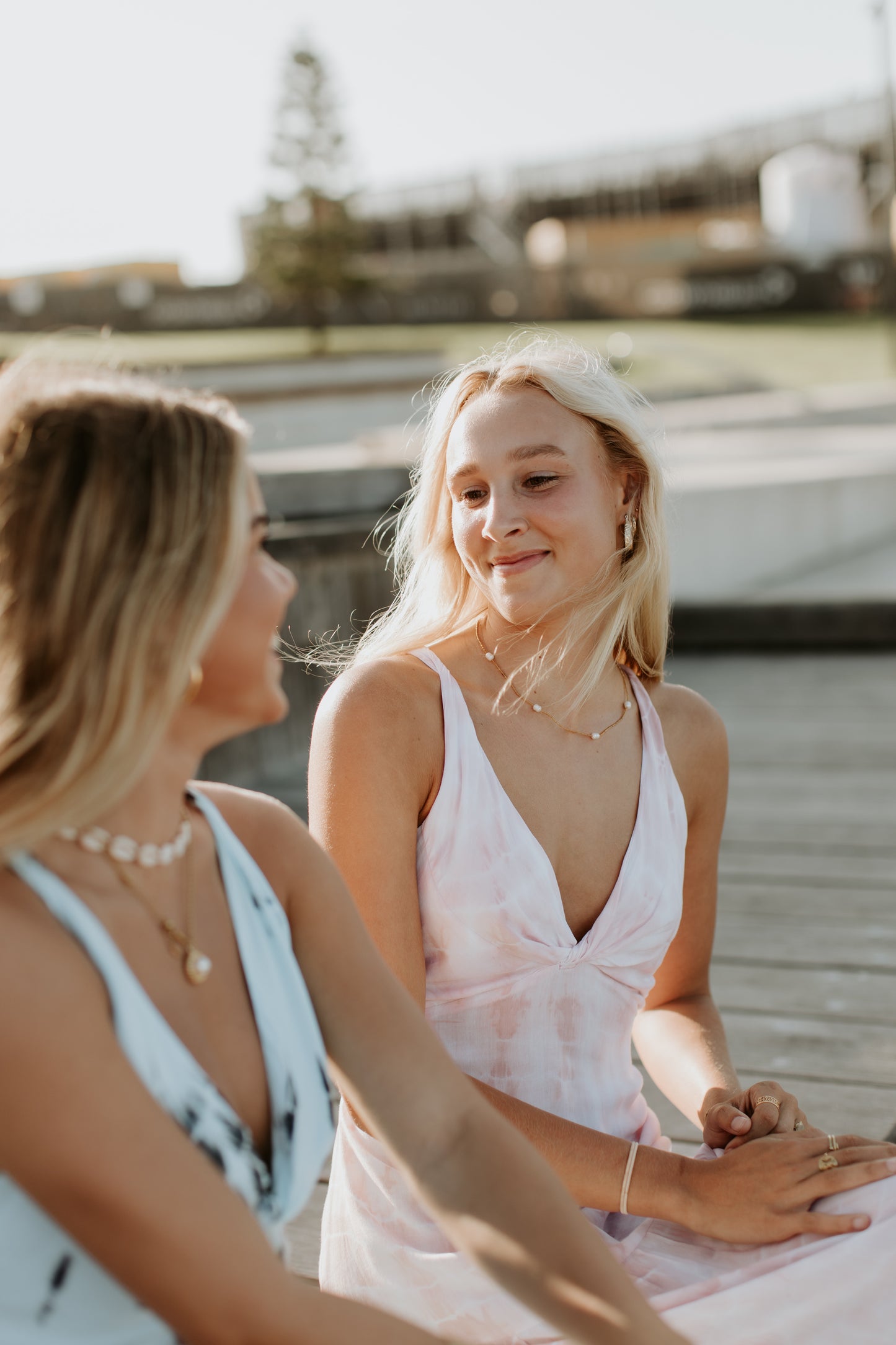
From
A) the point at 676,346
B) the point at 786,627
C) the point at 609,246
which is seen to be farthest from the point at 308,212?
the point at 786,627

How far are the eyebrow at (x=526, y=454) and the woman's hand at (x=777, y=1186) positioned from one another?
33.5 inches

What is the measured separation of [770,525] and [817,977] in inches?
191

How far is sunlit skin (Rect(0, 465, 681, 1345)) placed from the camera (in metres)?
0.86

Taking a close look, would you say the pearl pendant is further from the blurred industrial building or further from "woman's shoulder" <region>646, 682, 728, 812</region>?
the blurred industrial building

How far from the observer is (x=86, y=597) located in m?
0.89

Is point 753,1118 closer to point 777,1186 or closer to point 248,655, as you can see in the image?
point 777,1186

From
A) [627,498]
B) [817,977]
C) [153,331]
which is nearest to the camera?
[627,498]

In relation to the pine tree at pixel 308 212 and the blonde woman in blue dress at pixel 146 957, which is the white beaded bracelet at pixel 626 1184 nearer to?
the blonde woman in blue dress at pixel 146 957

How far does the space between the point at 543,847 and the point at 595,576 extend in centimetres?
38

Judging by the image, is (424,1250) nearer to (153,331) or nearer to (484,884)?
(484,884)

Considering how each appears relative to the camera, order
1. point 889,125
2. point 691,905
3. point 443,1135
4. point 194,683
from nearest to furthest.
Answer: point 194,683 < point 443,1135 < point 691,905 < point 889,125

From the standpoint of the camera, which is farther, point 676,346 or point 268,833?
point 676,346

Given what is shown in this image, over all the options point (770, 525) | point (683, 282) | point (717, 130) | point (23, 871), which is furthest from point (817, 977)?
point (717, 130)

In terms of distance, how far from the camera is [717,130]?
37.3 metres
